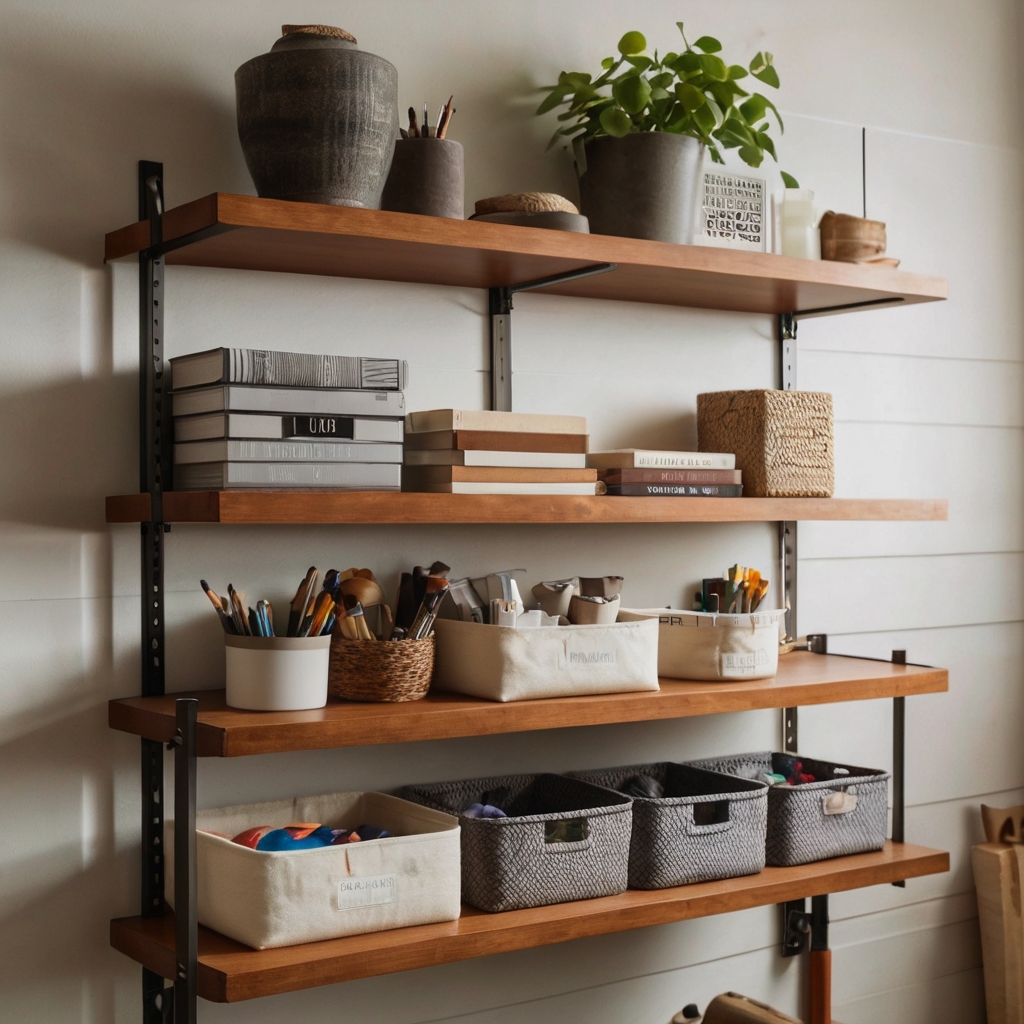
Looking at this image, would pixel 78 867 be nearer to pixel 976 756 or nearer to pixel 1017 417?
pixel 976 756

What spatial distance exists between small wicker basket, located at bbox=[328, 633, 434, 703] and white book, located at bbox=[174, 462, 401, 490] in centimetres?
21

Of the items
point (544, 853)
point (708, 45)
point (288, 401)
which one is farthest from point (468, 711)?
point (708, 45)

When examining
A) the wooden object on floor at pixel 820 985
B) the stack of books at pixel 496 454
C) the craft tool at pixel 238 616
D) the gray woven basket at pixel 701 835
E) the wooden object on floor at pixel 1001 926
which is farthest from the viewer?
the wooden object on floor at pixel 1001 926

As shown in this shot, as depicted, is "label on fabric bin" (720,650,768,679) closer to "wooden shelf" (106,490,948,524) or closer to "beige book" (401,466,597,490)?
"wooden shelf" (106,490,948,524)

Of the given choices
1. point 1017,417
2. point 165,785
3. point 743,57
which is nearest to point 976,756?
point 1017,417

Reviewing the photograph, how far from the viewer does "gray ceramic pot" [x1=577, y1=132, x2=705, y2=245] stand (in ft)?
6.17

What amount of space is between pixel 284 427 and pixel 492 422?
295mm

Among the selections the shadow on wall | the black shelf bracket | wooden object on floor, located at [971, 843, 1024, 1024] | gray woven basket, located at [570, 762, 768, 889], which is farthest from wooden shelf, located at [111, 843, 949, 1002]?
the shadow on wall

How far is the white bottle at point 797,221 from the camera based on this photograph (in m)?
2.08

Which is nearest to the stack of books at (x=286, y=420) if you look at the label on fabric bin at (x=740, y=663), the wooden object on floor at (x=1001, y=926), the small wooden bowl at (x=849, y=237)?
the label on fabric bin at (x=740, y=663)

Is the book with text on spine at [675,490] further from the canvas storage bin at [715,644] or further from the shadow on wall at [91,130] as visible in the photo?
the shadow on wall at [91,130]

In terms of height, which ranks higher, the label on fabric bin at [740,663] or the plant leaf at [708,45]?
the plant leaf at [708,45]

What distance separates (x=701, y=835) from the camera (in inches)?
72.6

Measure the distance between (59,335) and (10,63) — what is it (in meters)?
0.35
